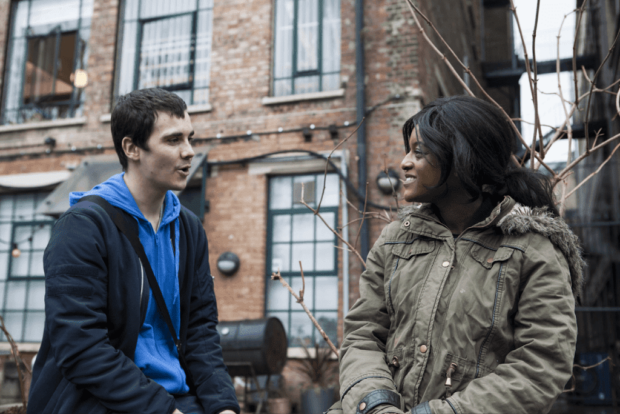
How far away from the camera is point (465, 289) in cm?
169

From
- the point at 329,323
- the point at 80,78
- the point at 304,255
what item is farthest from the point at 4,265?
the point at 329,323

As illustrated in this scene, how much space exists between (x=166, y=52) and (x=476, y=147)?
8.46 metres

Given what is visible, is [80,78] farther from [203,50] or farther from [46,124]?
[203,50]

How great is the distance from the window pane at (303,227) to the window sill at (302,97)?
1764mm

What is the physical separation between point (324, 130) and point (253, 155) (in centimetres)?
117

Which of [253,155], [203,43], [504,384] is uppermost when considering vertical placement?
[203,43]

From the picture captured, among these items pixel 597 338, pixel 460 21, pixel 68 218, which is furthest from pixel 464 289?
pixel 460 21

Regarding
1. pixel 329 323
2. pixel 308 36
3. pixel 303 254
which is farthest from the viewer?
pixel 308 36

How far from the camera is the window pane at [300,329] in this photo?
309 inches

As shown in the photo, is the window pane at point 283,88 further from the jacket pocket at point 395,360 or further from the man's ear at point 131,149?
the jacket pocket at point 395,360

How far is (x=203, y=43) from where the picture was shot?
9.03 metres

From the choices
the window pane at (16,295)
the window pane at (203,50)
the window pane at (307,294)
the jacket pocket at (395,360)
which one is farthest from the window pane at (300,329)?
the jacket pocket at (395,360)

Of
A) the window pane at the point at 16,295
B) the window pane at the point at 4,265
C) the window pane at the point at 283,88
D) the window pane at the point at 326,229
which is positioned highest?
the window pane at the point at 283,88

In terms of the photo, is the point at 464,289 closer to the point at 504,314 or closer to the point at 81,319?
the point at 504,314
